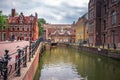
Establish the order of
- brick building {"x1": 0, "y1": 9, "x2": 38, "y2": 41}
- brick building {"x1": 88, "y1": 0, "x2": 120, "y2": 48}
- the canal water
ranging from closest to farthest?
the canal water → brick building {"x1": 88, "y1": 0, "x2": 120, "y2": 48} → brick building {"x1": 0, "y1": 9, "x2": 38, "y2": 41}

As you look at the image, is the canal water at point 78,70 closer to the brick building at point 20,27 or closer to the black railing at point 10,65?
the black railing at point 10,65

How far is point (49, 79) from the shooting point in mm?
16141

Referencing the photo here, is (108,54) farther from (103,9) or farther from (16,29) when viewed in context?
(16,29)

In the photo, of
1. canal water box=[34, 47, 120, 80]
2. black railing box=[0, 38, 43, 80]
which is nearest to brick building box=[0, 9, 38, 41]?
canal water box=[34, 47, 120, 80]

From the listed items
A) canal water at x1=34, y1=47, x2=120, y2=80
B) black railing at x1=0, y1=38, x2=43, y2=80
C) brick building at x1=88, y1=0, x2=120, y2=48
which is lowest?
canal water at x1=34, y1=47, x2=120, y2=80

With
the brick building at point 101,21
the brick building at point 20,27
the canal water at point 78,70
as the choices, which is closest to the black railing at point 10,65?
the canal water at point 78,70

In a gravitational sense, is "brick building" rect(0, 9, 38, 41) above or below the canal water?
above

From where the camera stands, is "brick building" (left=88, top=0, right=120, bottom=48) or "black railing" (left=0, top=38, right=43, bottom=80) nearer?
"black railing" (left=0, top=38, right=43, bottom=80)

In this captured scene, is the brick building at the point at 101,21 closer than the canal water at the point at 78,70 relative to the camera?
No

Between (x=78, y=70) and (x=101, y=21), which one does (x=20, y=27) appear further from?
(x=78, y=70)

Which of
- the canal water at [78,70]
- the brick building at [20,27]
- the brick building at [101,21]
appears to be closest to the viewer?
the canal water at [78,70]

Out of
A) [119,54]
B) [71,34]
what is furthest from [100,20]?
[71,34]

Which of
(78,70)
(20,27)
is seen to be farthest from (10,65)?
(20,27)

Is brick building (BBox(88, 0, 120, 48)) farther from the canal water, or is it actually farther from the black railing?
the black railing
